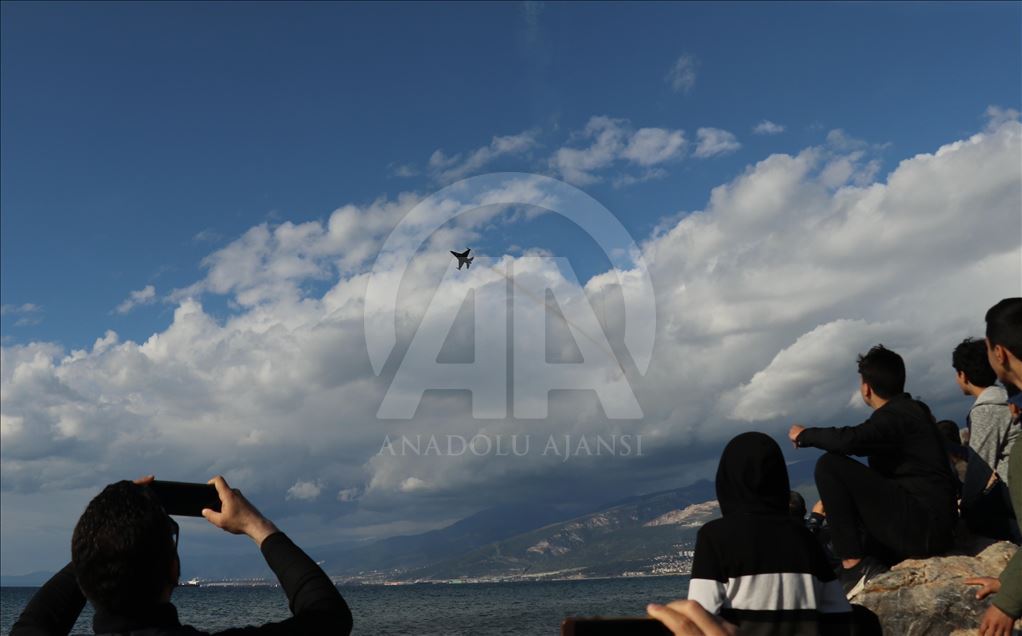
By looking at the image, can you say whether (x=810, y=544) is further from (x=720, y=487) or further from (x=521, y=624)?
(x=521, y=624)

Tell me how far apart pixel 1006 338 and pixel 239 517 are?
12.2 ft

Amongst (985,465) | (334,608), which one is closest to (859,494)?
(985,465)

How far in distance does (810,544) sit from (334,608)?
2495 mm

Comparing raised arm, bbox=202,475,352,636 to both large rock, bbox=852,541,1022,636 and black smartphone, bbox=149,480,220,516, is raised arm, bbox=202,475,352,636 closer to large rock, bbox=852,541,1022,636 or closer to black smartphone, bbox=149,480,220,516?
black smartphone, bbox=149,480,220,516

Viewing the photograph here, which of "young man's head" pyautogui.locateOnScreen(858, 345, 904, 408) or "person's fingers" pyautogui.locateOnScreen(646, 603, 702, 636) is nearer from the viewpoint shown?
"person's fingers" pyautogui.locateOnScreen(646, 603, 702, 636)

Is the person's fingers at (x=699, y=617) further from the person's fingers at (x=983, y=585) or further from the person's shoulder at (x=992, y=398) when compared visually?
the person's shoulder at (x=992, y=398)

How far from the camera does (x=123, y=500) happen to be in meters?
2.38

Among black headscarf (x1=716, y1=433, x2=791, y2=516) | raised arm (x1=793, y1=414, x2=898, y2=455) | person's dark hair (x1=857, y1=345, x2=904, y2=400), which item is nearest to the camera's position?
black headscarf (x1=716, y1=433, x2=791, y2=516)

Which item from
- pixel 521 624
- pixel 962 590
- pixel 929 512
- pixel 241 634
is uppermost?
pixel 241 634

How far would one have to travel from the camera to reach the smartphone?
7.80ft

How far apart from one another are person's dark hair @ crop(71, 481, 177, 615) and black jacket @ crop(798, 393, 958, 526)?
225 inches

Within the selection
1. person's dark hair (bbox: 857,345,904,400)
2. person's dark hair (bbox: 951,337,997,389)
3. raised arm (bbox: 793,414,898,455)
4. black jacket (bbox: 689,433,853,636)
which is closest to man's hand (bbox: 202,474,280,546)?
black jacket (bbox: 689,433,853,636)

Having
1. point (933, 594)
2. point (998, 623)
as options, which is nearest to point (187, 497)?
point (998, 623)

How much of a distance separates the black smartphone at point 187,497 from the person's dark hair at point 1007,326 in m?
3.77
